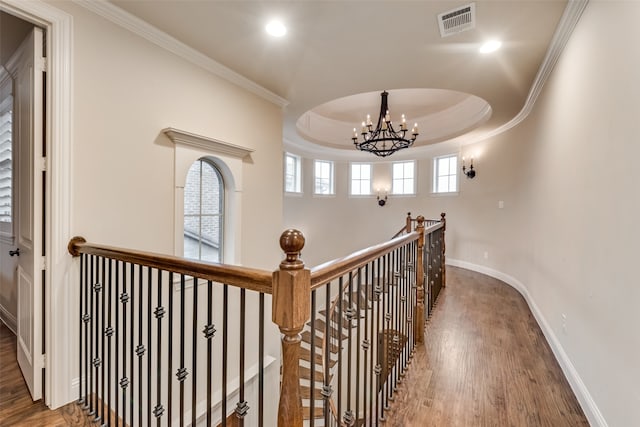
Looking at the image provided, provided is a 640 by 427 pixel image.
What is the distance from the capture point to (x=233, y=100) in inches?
121

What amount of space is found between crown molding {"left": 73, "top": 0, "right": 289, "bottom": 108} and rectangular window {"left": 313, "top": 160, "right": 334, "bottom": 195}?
3984mm

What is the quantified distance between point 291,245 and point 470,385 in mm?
1900

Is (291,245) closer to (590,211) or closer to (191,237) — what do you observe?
(590,211)

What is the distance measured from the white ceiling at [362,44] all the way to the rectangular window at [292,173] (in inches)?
107

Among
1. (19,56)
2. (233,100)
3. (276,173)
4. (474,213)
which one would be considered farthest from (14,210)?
(474,213)

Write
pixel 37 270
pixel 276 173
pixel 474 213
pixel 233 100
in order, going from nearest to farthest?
1. pixel 37 270
2. pixel 233 100
3. pixel 276 173
4. pixel 474 213

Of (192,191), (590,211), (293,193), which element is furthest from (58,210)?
(293,193)

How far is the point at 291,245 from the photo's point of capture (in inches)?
35.8

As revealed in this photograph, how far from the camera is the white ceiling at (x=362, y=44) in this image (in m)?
2.11

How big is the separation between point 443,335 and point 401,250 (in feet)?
4.11

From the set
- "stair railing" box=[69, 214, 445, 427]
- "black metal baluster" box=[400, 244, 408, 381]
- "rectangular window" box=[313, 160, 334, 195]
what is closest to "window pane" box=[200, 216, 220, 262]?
"stair railing" box=[69, 214, 445, 427]

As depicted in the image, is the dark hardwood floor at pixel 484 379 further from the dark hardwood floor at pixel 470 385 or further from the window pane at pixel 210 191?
the window pane at pixel 210 191

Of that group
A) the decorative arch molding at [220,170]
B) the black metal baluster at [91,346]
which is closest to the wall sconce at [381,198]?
the decorative arch molding at [220,170]

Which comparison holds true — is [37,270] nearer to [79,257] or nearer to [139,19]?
[79,257]
